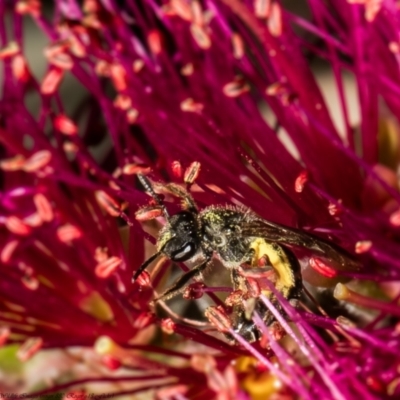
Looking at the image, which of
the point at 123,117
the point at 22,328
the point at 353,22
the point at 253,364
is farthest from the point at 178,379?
the point at 353,22

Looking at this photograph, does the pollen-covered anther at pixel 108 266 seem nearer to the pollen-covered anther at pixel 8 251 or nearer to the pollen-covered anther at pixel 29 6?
the pollen-covered anther at pixel 8 251

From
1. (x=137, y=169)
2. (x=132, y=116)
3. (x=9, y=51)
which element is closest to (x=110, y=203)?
(x=137, y=169)

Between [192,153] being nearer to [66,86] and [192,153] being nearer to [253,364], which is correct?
[253,364]

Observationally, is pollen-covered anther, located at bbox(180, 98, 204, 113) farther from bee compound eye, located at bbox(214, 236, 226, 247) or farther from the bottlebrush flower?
bee compound eye, located at bbox(214, 236, 226, 247)

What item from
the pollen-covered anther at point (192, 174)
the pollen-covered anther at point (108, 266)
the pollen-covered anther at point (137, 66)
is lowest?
the pollen-covered anther at point (108, 266)

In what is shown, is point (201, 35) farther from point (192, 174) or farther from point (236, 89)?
point (192, 174)

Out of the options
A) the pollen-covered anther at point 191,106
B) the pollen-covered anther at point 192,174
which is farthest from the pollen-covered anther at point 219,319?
the pollen-covered anther at point 191,106

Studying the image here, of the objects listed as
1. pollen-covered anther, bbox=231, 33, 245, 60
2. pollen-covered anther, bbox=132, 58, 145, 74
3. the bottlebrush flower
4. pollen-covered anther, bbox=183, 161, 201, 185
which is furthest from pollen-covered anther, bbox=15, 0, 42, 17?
pollen-covered anther, bbox=183, 161, 201, 185
